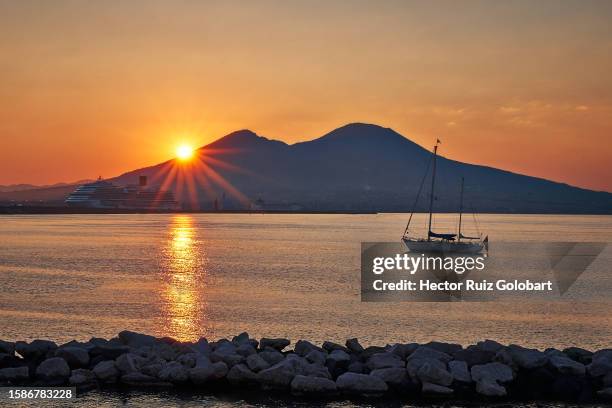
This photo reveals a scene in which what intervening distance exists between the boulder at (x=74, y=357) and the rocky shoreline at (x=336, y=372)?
19mm

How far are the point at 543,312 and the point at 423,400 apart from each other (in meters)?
15.4

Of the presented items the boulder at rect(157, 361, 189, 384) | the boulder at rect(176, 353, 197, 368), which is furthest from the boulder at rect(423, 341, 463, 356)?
the boulder at rect(157, 361, 189, 384)

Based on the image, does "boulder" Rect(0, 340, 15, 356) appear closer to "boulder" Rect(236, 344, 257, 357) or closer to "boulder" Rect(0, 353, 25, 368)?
"boulder" Rect(0, 353, 25, 368)

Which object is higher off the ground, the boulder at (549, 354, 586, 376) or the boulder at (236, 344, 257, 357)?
the boulder at (236, 344, 257, 357)

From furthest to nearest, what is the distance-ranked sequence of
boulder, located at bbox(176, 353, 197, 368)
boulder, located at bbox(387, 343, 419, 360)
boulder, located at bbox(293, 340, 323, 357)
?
boulder, located at bbox(293, 340, 323, 357) < boulder, located at bbox(387, 343, 419, 360) < boulder, located at bbox(176, 353, 197, 368)

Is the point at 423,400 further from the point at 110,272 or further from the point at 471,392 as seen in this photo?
the point at 110,272

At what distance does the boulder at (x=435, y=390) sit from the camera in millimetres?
14680

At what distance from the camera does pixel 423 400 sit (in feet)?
47.4

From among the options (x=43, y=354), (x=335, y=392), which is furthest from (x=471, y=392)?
(x=43, y=354)

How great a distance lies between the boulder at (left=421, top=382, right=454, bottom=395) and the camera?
578 inches

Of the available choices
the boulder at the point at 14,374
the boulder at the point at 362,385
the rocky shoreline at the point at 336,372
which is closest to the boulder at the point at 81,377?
the rocky shoreline at the point at 336,372

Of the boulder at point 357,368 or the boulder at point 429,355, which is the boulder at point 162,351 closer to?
the boulder at point 357,368

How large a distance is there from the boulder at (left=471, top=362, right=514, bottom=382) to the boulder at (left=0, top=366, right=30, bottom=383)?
28.0 ft

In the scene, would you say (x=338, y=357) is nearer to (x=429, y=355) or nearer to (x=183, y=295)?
(x=429, y=355)
